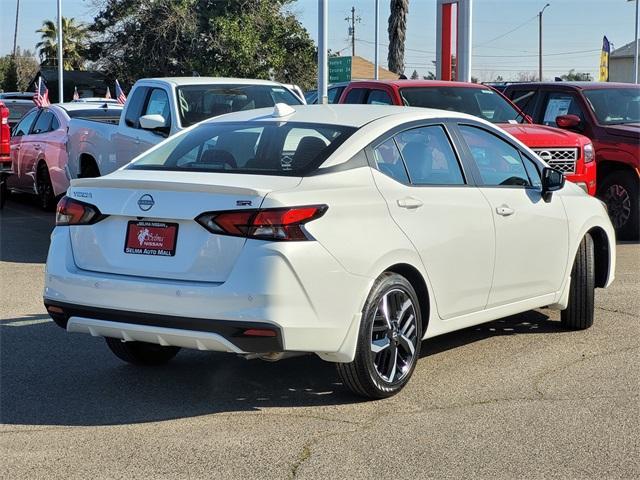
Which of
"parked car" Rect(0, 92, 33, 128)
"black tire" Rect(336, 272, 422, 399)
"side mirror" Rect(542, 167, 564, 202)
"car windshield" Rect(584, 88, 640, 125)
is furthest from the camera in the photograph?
"parked car" Rect(0, 92, 33, 128)

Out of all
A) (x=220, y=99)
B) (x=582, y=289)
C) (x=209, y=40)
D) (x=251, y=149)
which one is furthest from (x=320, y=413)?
(x=209, y=40)

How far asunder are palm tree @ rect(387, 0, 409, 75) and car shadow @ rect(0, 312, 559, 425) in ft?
90.0

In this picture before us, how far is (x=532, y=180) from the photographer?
7.27 meters

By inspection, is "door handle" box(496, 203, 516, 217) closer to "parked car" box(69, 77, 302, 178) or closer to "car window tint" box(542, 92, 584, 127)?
"parked car" box(69, 77, 302, 178)

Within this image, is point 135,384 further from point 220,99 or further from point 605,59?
point 605,59

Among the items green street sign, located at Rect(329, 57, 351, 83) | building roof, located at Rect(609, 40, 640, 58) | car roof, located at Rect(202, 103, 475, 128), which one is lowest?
car roof, located at Rect(202, 103, 475, 128)

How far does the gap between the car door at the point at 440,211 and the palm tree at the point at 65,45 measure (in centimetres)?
7305

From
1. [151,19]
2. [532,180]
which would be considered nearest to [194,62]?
[151,19]

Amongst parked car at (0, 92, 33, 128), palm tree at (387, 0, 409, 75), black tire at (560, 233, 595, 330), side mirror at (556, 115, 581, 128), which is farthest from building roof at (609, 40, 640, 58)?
black tire at (560, 233, 595, 330)

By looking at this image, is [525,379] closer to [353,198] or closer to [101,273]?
[353,198]

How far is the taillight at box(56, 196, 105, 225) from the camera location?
5.68 m

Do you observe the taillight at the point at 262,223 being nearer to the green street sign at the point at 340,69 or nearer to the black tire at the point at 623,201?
the black tire at the point at 623,201

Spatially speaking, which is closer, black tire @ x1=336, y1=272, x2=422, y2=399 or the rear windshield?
black tire @ x1=336, y1=272, x2=422, y2=399

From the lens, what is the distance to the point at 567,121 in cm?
1310
